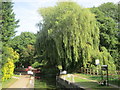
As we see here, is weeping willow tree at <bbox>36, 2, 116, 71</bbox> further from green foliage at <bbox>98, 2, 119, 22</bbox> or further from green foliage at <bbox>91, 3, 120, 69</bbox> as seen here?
green foliage at <bbox>98, 2, 119, 22</bbox>

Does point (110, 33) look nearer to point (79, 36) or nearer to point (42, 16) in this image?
point (79, 36)

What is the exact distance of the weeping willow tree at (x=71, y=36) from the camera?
19.3m

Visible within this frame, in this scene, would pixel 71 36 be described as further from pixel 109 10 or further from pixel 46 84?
pixel 109 10

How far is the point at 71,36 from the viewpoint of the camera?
760 inches

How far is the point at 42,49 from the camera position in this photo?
2352cm

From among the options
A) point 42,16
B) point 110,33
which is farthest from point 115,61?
point 42,16

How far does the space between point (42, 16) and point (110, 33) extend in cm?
1054

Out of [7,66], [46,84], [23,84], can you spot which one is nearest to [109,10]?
[46,84]

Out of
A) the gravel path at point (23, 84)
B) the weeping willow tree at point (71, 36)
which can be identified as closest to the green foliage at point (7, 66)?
the gravel path at point (23, 84)

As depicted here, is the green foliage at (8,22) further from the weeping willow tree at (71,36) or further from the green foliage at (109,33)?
the green foliage at (109,33)

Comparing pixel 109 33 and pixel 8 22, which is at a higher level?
pixel 8 22

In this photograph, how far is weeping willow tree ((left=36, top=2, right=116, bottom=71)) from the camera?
19.3 m

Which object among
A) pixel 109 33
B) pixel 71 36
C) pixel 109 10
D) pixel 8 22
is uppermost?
pixel 109 10

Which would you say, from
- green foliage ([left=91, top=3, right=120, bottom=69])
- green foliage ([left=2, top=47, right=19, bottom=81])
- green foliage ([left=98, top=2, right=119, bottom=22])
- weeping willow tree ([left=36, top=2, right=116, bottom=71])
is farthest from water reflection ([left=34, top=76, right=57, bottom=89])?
green foliage ([left=98, top=2, right=119, bottom=22])
